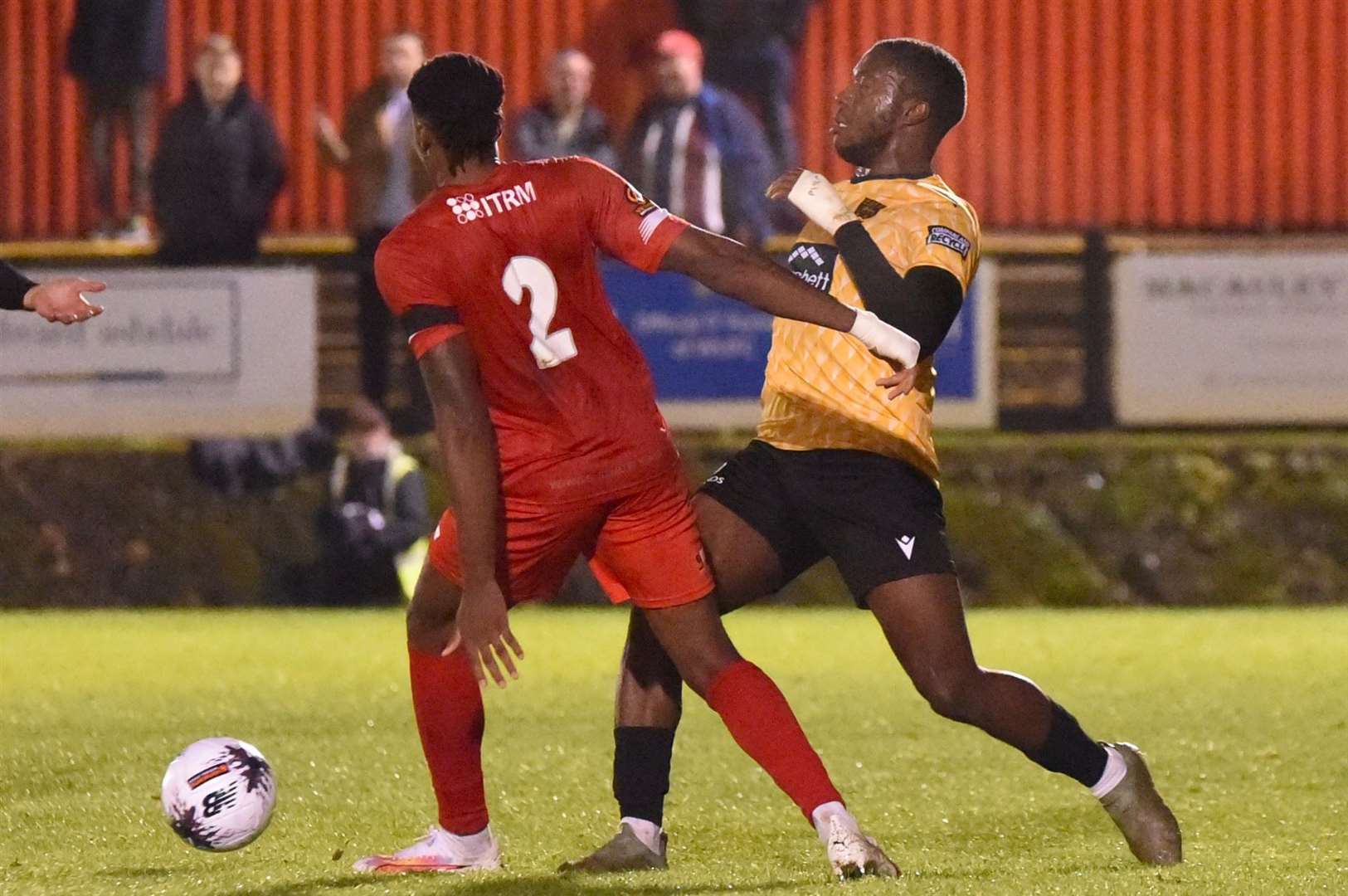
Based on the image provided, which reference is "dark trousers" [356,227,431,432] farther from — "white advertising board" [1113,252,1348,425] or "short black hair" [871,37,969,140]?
"short black hair" [871,37,969,140]

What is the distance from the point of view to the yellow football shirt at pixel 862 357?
5.55 meters

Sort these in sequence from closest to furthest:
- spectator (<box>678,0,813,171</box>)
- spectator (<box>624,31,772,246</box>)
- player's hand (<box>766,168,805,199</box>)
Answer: player's hand (<box>766,168,805,199</box>) < spectator (<box>624,31,772,246</box>) < spectator (<box>678,0,813,171</box>)

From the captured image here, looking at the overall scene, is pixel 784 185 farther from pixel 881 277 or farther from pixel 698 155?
pixel 698 155

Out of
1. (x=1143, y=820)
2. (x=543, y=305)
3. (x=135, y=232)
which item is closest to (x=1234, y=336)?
(x=135, y=232)

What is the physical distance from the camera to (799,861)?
5.85 metres

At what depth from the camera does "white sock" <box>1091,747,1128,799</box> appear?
5.66m

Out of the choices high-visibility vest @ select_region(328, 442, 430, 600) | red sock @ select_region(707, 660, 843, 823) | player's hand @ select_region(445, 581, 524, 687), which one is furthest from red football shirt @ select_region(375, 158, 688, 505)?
high-visibility vest @ select_region(328, 442, 430, 600)

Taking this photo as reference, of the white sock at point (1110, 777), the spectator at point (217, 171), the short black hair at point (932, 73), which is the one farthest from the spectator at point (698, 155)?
the white sock at point (1110, 777)

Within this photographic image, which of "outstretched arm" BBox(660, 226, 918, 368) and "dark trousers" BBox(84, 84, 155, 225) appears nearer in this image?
"outstretched arm" BBox(660, 226, 918, 368)

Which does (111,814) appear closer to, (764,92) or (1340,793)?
(1340,793)

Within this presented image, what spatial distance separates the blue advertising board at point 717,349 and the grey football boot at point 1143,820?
25.1 feet

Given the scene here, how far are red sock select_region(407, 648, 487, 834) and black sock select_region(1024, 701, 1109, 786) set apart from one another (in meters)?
1.26

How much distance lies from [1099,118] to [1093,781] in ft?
44.8

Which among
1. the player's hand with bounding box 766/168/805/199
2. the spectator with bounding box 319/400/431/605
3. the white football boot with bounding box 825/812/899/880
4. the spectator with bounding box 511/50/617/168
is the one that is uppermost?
the spectator with bounding box 511/50/617/168
